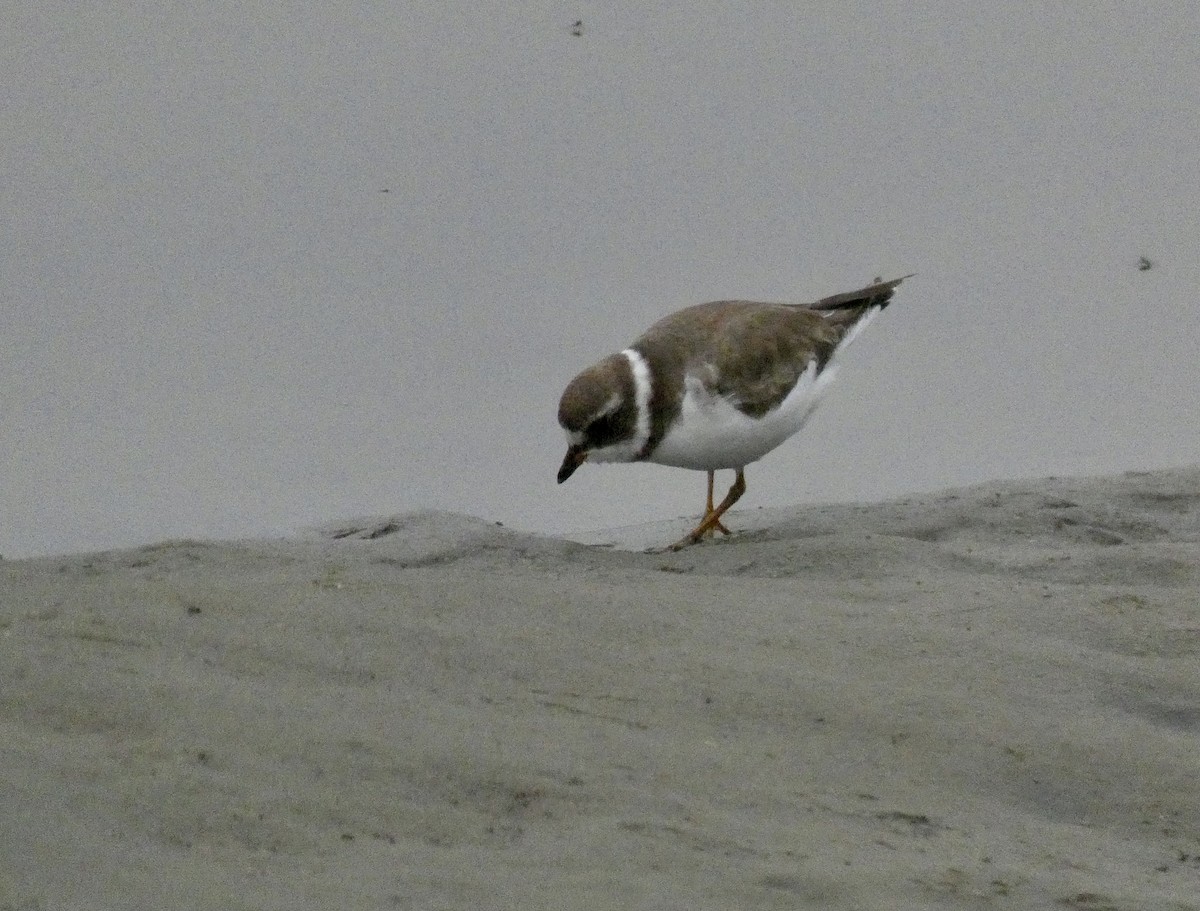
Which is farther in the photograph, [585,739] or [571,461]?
[571,461]

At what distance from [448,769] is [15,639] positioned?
1.21 metres

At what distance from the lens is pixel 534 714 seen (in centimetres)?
394

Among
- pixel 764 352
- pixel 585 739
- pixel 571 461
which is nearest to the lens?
pixel 585 739

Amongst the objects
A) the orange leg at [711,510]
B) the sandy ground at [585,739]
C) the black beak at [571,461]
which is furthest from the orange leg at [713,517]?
the sandy ground at [585,739]

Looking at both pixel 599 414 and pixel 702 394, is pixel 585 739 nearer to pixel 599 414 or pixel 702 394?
pixel 599 414

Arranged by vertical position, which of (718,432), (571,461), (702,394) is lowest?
(571,461)

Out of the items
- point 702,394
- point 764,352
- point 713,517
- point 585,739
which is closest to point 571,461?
point 702,394

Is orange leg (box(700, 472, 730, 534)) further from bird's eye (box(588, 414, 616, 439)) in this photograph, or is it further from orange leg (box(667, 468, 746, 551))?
bird's eye (box(588, 414, 616, 439))

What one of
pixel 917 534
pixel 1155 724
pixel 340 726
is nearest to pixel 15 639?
pixel 340 726

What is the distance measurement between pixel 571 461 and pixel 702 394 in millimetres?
685

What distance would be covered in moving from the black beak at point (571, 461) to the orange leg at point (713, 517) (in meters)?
0.59

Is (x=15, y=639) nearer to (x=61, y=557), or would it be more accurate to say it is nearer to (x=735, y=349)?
(x=61, y=557)

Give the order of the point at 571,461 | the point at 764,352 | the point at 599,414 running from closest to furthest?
1. the point at 599,414
2. the point at 571,461
3. the point at 764,352

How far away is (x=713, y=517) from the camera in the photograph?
27.2 ft
